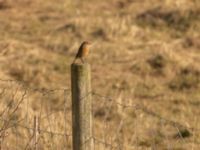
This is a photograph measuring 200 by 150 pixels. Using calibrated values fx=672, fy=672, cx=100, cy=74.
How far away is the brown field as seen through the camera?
687 cm

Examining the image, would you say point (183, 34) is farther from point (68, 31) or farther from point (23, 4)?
point (23, 4)

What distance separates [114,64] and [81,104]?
607cm

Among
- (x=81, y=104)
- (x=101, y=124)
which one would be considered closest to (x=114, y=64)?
(x=101, y=124)

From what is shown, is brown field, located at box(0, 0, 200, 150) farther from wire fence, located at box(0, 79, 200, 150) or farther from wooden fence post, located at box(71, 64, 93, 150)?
wooden fence post, located at box(71, 64, 93, 150)

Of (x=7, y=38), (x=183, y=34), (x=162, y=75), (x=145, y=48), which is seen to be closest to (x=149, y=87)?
(x=162, y=75)

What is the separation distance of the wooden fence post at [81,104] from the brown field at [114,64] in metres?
1.53

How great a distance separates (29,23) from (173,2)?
8.36 ft

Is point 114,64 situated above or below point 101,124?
above

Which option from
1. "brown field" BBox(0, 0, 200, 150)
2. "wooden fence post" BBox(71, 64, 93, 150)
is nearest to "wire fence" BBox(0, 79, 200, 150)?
"brown field" BBox(0, 0, 200, 150)

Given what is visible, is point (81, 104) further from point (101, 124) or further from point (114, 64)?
point (114, 64)

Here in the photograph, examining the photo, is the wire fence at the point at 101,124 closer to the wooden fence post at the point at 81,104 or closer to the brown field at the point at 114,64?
the brown field at the point at 114,64

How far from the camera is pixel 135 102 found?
814 cm

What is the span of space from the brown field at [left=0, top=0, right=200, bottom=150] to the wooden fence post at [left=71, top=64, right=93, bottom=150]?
1.53 m

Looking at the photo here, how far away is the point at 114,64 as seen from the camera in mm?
9828
